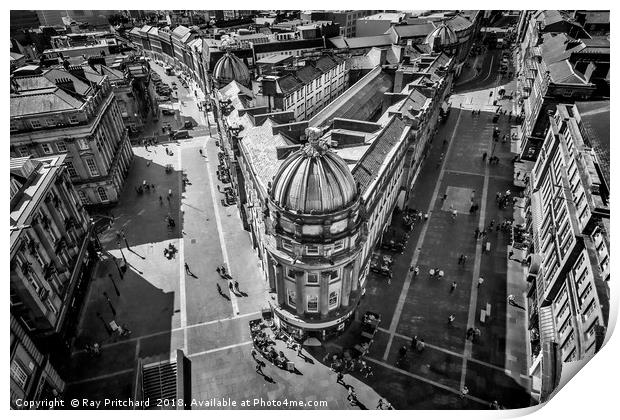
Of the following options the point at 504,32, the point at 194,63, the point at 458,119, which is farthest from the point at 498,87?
the point at 194,63

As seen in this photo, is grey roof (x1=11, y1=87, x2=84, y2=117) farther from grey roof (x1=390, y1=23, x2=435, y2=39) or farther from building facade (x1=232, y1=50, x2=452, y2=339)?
grey roof (x1=390, y1=23, x2=435, y2=39)

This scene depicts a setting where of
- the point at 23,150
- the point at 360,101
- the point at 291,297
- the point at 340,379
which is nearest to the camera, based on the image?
the point at 340,379

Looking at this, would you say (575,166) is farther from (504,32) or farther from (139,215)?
(504,32)

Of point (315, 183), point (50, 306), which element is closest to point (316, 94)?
point (315, 183)

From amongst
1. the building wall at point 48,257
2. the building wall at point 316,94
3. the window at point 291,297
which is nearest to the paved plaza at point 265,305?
the building wall at point 48,257

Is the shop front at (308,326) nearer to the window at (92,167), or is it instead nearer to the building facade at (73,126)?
the window at (92,167)

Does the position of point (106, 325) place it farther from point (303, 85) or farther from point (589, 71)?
point (589, 71)

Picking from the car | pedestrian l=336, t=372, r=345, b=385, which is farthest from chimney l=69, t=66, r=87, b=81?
pedestrian l=336, t=372, r=345, b=385
